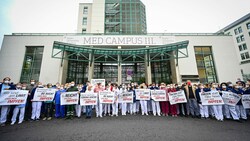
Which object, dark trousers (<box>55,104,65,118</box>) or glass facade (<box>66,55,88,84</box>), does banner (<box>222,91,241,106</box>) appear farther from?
glass facade (<box>66,55,88,84</box>)

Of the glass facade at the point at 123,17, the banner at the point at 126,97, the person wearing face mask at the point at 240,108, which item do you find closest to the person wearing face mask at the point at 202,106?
the person wearing face mask at the point at 240,108

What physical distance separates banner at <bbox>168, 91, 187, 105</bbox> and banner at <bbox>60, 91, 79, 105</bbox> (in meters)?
5.95

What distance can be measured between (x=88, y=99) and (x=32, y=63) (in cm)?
1529

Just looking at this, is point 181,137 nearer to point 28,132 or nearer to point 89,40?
point 28,132

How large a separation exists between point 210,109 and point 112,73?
17.2m

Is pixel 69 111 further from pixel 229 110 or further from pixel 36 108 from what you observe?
pixel 229 110

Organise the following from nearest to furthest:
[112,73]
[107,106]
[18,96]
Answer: [18,96] < [107,106] < [112,73]

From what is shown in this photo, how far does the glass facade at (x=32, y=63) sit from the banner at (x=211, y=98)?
64.3 ft

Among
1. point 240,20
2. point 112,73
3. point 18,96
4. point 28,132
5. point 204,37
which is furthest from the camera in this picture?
point 240,20

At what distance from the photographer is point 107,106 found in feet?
24.1

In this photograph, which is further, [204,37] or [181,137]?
[204,37]

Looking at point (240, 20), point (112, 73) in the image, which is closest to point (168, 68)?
point (112, 73)

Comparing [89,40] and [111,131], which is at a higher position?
[89,40]

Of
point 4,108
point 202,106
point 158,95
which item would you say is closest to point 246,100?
point 202,106
